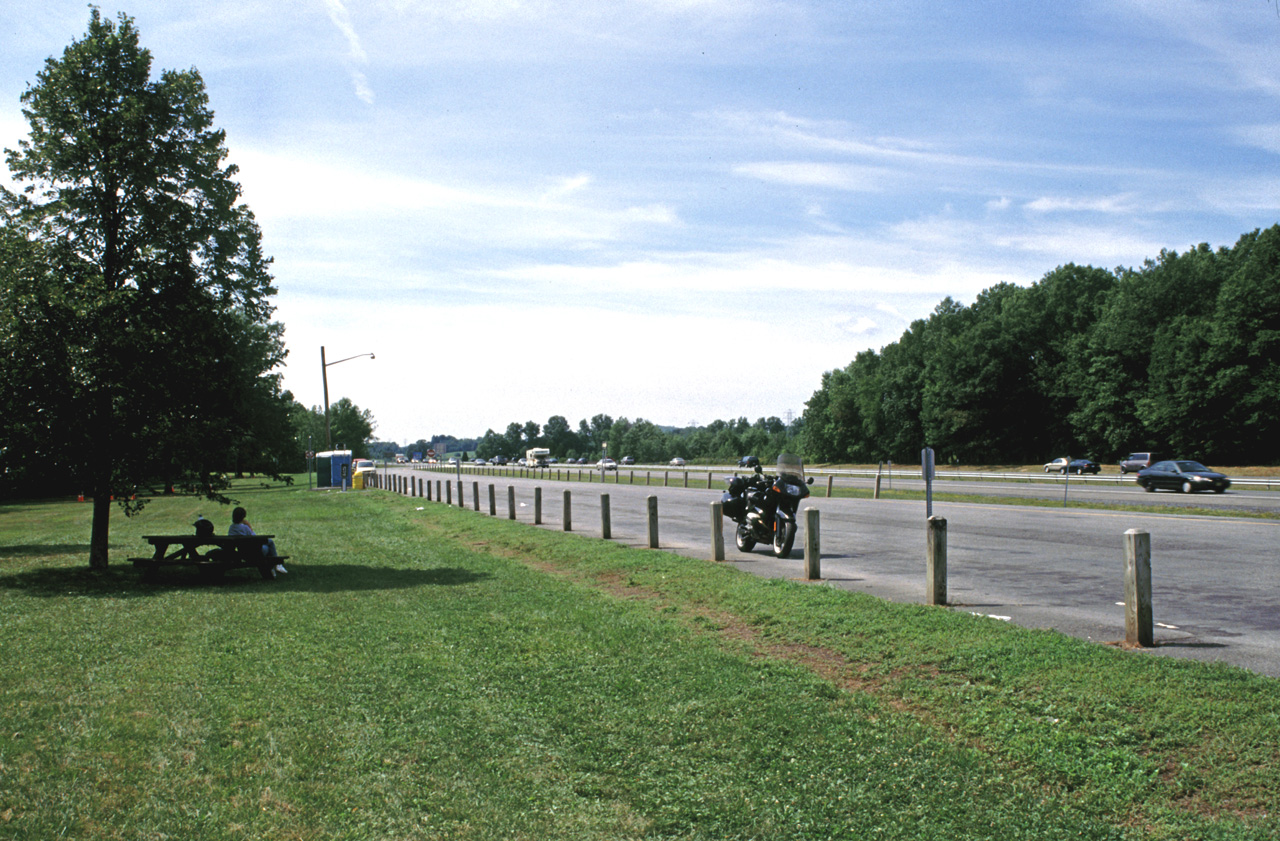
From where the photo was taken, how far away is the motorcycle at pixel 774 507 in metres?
14.2

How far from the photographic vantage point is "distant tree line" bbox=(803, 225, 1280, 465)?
62688mm

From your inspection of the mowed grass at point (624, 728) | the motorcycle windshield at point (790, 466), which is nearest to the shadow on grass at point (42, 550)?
the mowed grass at point (624, 728)

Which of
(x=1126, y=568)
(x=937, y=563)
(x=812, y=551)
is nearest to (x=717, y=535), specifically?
(x=812, y=551)

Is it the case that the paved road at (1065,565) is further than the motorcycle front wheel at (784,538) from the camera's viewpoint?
No

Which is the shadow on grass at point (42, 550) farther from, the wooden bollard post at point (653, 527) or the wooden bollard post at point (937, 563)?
the wooden bollard post at point (937, 563)

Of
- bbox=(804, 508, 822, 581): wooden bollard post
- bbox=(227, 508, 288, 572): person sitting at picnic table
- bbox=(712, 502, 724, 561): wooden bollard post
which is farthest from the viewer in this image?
bbox=(227, 508, 288, 572): person sitting at picnic table

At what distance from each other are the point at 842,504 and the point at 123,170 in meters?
21.6

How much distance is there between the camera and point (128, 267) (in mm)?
14211

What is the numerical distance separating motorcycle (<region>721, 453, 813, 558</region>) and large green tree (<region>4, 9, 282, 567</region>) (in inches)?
333

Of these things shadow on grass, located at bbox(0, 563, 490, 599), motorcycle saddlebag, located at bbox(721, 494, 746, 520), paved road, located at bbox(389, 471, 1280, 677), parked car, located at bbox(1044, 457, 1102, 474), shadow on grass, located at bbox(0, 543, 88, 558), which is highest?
motorcycle saddlebag, located at bbox(721, 494, 746, 520)

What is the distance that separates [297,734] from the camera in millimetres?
5512

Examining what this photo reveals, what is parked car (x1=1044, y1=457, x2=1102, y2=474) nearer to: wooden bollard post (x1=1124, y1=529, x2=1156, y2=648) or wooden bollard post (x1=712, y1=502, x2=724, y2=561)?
wooden bollard post (x1=712, y1=502, x2=724, y2=561)

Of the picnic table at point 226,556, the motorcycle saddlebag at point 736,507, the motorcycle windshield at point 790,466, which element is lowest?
the picnic table at point 226,556

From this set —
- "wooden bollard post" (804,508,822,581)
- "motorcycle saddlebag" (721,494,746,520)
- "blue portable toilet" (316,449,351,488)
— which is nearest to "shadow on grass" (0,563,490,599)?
"wooden bollard post" (804,508,822,581)
